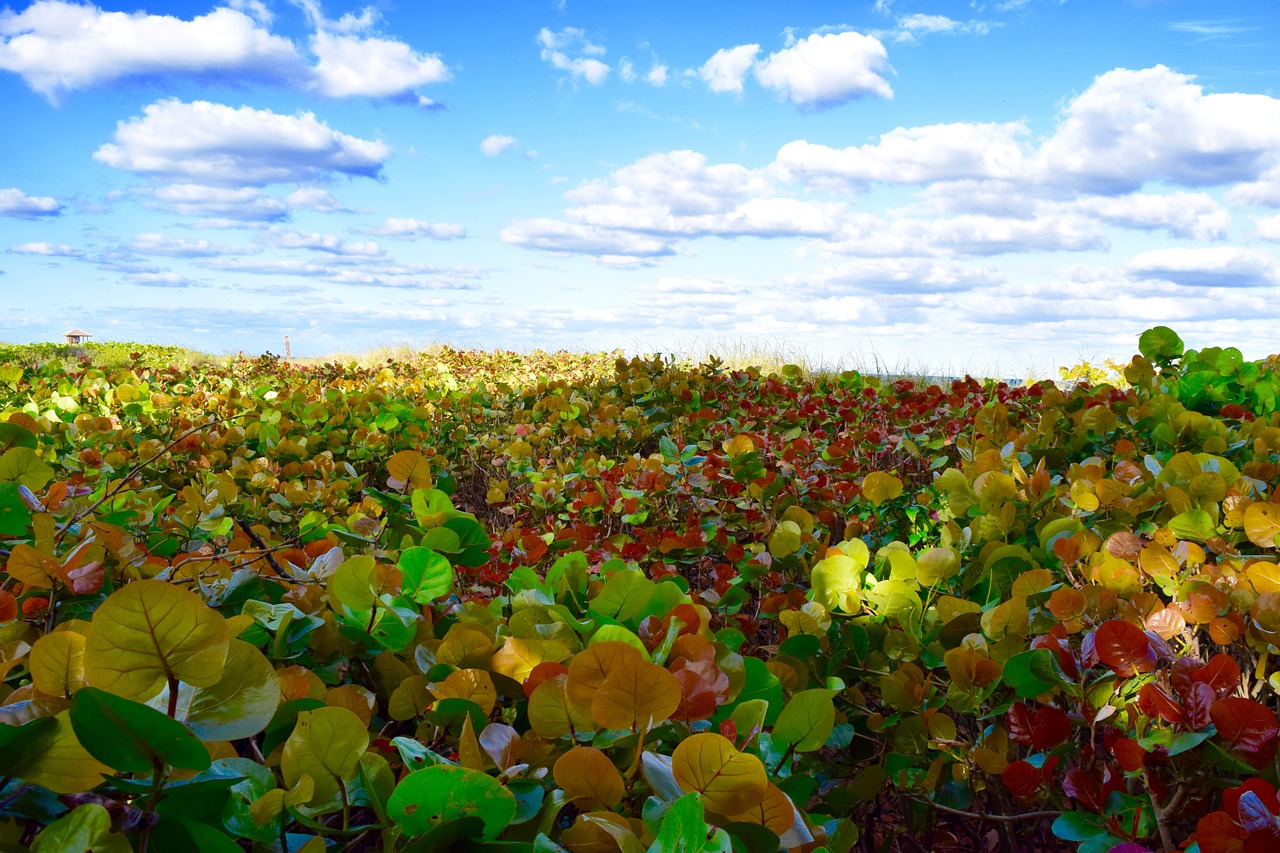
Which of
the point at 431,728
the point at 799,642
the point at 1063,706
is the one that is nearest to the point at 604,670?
the point at 431,728

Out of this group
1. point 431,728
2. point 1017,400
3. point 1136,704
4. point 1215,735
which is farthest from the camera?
point 1017,400

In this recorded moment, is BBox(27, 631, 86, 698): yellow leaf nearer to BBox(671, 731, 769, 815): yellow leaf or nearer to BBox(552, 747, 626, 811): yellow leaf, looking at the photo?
BBox(552, 747, 626, 811): yellow leaf

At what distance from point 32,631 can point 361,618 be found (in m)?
0.57

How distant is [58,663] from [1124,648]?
59.7 inches

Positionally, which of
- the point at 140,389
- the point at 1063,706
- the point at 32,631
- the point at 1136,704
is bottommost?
the point at 1063,706

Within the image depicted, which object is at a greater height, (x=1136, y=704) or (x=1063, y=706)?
(x=1136, y=704)

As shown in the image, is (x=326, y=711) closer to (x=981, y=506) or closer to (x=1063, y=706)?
(x=1063, y=706)

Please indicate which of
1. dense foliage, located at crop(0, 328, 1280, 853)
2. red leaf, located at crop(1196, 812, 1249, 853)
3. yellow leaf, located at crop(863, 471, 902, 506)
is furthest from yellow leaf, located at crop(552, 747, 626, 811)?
yellow leaf, located at crop(863, 471, 902, 506)

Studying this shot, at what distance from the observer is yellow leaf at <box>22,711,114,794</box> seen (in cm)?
77

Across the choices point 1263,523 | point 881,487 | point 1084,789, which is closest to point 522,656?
point 1084,789

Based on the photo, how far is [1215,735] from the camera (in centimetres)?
138

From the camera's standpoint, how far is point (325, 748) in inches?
36.5

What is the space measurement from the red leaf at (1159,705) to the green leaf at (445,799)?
1.07 metres

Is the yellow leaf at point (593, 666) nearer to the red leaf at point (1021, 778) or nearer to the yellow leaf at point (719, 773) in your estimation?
the yellow leaf at point (719, 773)
